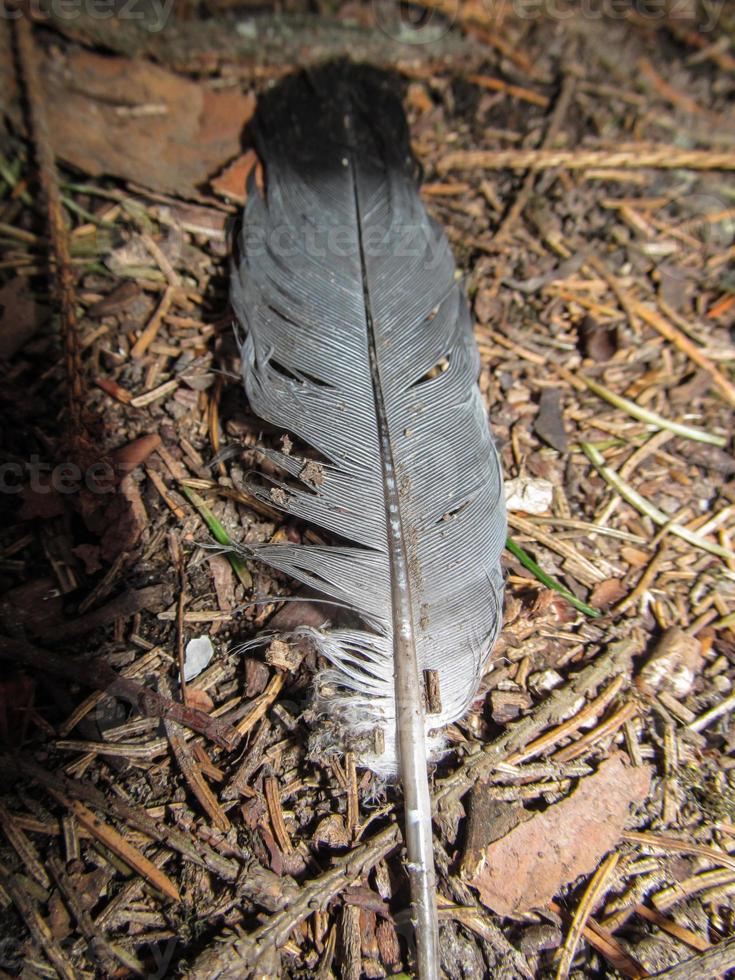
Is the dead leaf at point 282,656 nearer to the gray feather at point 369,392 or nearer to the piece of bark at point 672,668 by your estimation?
the gray feather at point 369,392

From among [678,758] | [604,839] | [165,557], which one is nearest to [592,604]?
[678,758]

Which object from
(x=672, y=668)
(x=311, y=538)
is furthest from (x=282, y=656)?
(x=672, y=668)

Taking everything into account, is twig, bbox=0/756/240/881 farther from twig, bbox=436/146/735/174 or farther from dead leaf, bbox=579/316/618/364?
twig, bbox=436/146/735/174

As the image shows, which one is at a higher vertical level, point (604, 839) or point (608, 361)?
point (608, 361)

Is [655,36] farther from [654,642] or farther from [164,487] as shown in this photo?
[164,487]

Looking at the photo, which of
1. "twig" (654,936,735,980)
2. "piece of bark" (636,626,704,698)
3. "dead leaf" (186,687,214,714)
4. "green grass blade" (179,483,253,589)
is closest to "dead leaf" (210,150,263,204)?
"green grass blade" (179,483,253,589)

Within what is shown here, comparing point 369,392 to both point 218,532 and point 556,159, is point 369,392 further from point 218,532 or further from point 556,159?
point 556,159

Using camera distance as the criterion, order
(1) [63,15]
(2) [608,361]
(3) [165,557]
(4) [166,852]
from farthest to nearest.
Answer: (1) [63,15] < (2) [608,361] < (3) [165,557] < (4) [166,852]
